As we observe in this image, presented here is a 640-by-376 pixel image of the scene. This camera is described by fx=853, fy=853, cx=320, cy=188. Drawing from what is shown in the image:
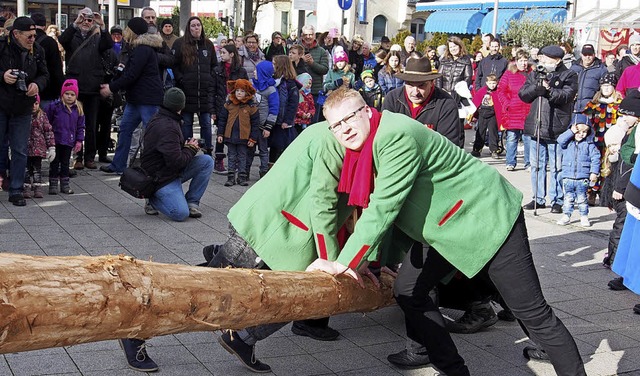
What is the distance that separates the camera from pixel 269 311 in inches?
163

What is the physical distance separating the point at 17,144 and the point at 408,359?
5862mm

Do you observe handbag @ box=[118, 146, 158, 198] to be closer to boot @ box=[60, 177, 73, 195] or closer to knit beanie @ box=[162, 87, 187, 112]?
knit beanie @ box=[162, 87, 187, 112]

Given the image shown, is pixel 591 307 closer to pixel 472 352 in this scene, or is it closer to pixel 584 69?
pixel 472 352

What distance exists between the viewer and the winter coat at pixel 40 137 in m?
9.86

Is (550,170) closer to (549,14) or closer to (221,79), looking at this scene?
(221,79)

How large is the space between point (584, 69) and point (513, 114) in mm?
1618

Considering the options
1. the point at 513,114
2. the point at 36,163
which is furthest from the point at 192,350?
the point at 513,114

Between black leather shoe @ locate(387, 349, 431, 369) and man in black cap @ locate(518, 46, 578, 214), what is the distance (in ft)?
19.5

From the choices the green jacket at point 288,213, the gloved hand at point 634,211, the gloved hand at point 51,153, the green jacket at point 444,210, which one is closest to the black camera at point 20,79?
the gloved hand at point 51,153

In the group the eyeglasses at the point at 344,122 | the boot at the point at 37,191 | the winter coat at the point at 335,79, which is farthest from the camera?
the winter coat at the point at 335,79

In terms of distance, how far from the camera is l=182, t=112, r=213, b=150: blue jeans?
1247cm

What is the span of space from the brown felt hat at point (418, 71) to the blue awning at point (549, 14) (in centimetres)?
3331

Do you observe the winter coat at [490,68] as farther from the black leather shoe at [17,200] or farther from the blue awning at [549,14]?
the blue awning at [549,14]

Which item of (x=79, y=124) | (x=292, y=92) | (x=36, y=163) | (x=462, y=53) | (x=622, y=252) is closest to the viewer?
(x=622, y=252)
